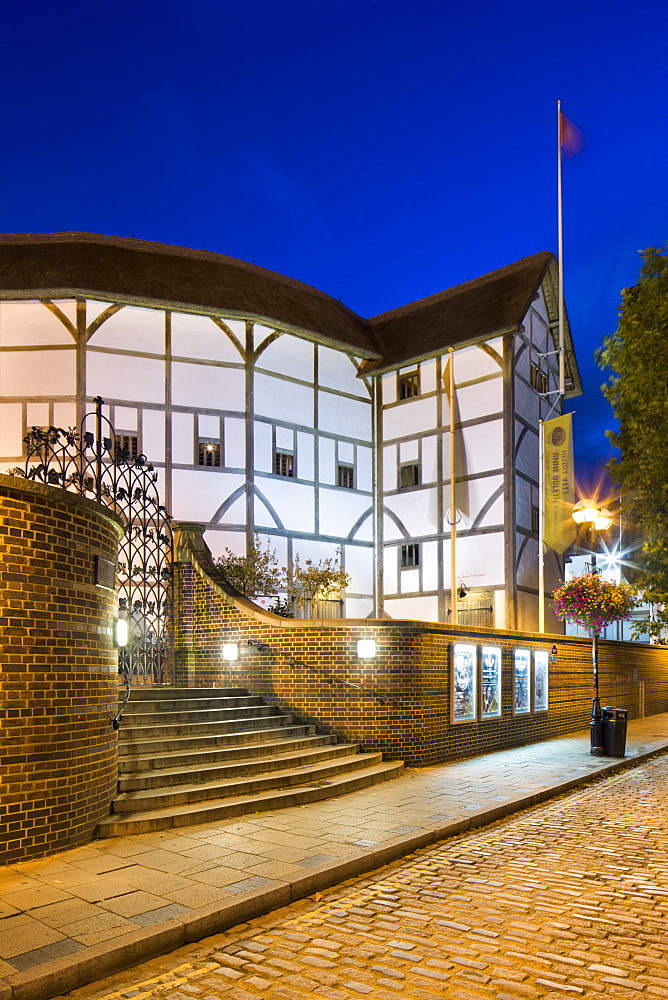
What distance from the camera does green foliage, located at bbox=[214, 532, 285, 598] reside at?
19.8 meters

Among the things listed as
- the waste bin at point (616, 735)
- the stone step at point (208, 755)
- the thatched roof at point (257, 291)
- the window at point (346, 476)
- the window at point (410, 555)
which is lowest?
the waste bin at point (616, 735)

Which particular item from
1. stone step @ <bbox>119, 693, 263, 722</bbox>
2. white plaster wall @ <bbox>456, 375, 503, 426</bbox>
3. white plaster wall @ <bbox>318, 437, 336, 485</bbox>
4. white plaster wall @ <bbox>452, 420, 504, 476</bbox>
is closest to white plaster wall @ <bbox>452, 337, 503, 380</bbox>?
white plaster wall @ <bbox>456, 375, 503, 426</bbox>

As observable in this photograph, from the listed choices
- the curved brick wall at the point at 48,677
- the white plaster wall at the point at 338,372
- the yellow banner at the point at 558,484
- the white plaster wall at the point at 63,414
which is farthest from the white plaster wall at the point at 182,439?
the curved brick wall at the point at 48,677

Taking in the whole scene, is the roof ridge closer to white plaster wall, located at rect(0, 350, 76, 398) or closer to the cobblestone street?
white plaster wall, located at rect(0, 350, 76, 398)

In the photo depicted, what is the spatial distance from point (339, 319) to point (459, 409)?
18.0 ft

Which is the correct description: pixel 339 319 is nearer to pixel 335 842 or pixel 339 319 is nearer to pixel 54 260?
pixel 54 260

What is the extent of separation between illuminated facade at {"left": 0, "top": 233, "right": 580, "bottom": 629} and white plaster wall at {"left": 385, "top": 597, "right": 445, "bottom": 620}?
0.05 metres

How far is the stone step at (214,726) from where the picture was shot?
1006 centimetres

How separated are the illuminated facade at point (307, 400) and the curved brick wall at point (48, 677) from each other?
13.1 meters

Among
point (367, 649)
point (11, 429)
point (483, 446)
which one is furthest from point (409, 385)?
point (367, 649)

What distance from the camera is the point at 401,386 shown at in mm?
25891

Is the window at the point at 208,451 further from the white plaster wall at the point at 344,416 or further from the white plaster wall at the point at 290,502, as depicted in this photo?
the white plaster wall at the point at 344,416

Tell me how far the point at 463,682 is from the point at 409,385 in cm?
1409

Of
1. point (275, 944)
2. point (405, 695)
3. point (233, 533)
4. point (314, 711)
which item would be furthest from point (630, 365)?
point (275, 944)
